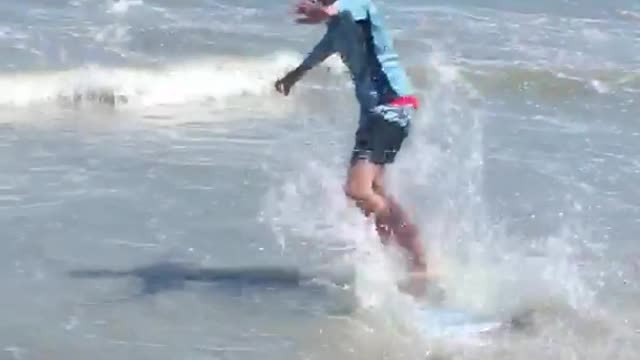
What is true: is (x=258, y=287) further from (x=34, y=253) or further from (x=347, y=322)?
(x=34, y=253)

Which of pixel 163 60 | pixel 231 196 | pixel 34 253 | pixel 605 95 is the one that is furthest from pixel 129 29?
pixel 34 253

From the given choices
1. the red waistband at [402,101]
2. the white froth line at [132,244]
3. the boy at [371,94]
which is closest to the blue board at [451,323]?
the boy at [371,94]

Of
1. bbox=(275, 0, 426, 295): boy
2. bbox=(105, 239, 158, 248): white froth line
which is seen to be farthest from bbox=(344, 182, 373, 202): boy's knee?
bbox=(105, 239, 158, 248): white froth line

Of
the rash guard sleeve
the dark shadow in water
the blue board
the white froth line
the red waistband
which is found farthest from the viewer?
the white froth line

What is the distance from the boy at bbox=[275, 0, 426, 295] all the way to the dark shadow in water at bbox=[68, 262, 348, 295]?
459 millimetres

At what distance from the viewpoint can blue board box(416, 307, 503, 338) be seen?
5938 millimetres

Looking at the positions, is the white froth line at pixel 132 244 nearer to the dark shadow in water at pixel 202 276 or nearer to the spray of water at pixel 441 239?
the dark shadow in water at pixel 202 276

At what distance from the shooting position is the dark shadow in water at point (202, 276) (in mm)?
6543

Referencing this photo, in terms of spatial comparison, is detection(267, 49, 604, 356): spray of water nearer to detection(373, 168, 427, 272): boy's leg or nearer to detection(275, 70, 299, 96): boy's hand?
detection(373, 168, 427, 272): boy's leg

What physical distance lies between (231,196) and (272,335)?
2.08m

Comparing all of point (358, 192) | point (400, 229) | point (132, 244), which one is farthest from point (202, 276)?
point (400, 229)

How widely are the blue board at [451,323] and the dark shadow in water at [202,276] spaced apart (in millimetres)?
674

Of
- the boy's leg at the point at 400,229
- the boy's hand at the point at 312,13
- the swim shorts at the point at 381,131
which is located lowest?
the boy's leg at the point at 400,229

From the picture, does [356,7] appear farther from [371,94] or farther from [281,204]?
[281,204]
